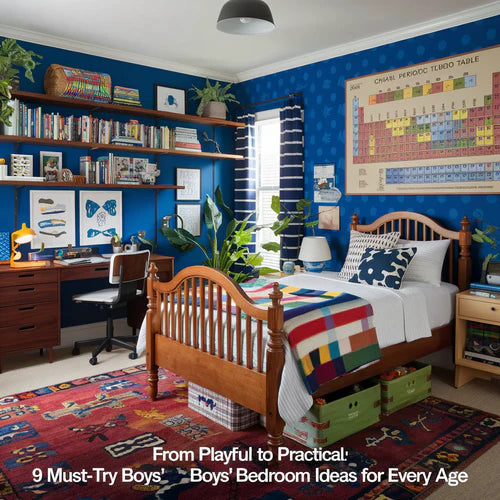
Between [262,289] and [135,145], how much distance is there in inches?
85.6

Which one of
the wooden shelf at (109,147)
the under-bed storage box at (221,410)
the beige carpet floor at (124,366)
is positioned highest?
the wooden shelf at (109,147)

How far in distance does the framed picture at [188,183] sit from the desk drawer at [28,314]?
6.24ft

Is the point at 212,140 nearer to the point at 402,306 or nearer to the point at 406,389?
the point at 402,306

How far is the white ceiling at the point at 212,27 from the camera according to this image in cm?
377

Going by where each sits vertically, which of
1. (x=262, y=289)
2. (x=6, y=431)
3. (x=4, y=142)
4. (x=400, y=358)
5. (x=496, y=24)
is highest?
(x=496, y=24)

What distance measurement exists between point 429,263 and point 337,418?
1609 mm

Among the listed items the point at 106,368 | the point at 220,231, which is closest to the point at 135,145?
the point at 220,231

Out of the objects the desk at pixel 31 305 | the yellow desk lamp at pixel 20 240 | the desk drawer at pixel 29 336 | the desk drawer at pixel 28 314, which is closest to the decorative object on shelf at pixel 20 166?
the yellow desk lamp at pixel 20 240

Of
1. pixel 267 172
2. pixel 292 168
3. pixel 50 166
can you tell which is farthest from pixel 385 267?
pixel 50 166

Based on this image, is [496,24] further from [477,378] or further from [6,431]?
[6,431]

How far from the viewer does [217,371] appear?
288cm

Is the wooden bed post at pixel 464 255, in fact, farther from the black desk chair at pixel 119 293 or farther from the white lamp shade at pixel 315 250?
the black desk chair at pixel 119 293

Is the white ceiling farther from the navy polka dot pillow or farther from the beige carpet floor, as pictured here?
the beige carpet floor

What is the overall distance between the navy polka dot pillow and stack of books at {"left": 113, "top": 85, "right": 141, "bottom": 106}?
268 cm
